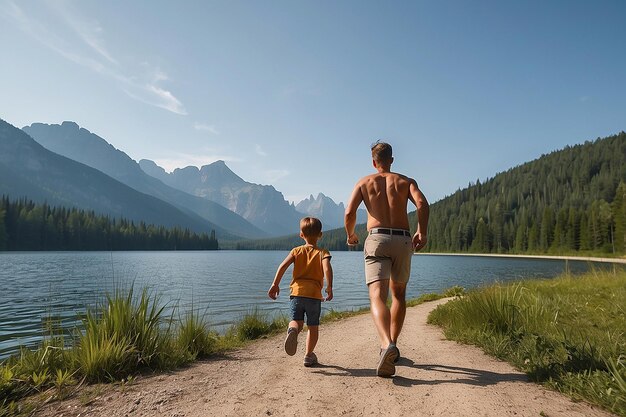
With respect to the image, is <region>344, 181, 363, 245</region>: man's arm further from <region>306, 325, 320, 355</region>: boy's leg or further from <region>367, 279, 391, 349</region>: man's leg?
<region>306, 325, 320, 355</region>: boy's leg

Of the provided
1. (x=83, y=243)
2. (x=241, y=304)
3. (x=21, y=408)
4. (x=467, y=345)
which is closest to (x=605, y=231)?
(x=241, y=304)

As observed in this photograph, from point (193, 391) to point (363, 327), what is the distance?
18.1 ft

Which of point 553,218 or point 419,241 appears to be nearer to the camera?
point 419,241

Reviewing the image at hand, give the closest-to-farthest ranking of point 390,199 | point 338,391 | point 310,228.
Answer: point 338,391 < point 390,199 < point 310,228

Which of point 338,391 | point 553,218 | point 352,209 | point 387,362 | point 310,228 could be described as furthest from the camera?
point 553,218

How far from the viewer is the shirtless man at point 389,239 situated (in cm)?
498

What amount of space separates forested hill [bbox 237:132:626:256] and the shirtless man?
4110 inches

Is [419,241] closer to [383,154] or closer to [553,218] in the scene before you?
[383,154]

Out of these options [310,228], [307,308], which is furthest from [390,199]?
[307,308]

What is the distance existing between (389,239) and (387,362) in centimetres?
158

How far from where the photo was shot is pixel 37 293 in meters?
25.1

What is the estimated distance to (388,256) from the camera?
5.03m

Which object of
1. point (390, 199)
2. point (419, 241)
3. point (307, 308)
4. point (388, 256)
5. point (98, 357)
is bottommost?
point (98, 357)

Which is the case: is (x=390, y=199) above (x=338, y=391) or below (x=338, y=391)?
above
